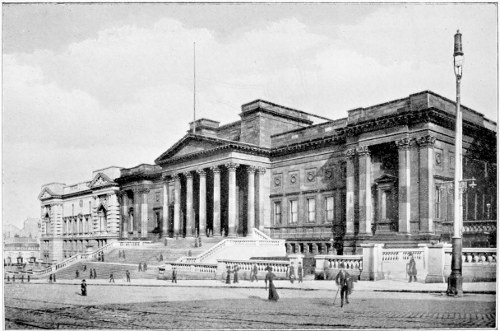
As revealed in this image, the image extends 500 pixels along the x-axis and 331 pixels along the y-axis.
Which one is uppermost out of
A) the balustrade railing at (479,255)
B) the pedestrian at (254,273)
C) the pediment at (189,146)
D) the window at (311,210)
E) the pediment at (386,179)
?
the pediment at (189,146)

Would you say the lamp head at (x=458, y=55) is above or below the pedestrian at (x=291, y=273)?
above

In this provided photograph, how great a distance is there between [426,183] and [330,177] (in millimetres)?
9519

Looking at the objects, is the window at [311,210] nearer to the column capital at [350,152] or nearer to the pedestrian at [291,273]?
the column capital at [350,152]

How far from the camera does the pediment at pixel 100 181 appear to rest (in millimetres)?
63781

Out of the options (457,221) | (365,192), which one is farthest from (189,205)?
(457,221)

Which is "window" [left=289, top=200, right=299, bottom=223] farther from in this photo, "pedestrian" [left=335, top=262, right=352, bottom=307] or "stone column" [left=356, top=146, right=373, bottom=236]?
"pedestrian" [left=335, top=262, right=352, bottom=307]

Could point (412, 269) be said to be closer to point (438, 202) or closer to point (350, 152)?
point (438, 202)

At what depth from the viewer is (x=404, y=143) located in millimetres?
34531

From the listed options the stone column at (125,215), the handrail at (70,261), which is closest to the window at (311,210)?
the handrail at (70,261)

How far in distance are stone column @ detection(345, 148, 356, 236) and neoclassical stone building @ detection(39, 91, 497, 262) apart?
7cm

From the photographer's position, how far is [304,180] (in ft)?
144

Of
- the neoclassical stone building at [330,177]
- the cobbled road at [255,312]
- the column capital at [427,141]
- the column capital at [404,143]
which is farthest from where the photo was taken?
the column capital at [404,143]

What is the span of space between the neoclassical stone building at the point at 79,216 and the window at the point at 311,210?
89.0 feet

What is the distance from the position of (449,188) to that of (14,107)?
2559 centimetres
